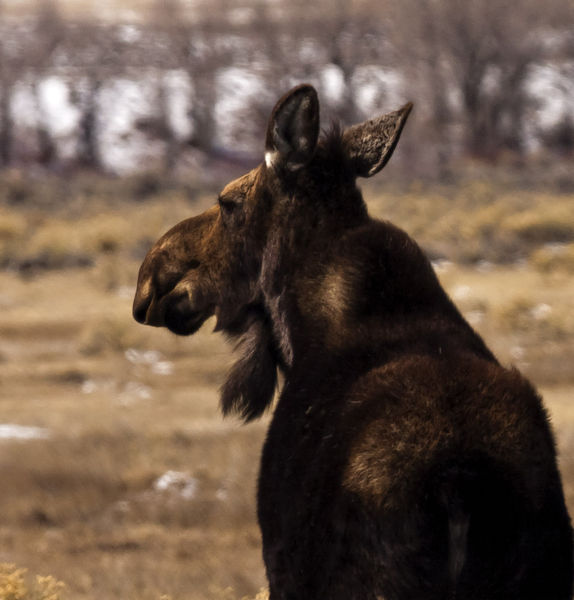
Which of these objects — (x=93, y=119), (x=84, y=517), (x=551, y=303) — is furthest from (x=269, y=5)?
(x=84, y=517)

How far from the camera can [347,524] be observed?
2379 millimetres

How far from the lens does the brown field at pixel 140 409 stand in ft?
21.2

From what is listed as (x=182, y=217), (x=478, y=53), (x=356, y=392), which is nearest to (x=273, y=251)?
(x=356, y=392)

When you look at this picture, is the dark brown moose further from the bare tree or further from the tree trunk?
the tree trunk

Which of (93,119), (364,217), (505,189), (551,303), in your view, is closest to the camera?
(364,217)

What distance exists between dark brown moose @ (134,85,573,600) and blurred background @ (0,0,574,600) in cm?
36

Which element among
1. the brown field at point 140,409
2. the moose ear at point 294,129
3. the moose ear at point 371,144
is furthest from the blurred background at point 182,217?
the moose ear at point 294,129

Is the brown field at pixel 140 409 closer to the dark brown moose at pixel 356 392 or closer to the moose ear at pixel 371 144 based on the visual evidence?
the dark brown moose at pixel 356 392

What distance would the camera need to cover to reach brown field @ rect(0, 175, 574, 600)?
255 inches

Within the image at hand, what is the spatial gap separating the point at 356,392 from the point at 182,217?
1031 inches

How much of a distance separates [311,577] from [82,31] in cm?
8533

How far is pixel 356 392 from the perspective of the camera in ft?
8.46

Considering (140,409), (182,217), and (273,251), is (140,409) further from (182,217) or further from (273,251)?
(182,217)

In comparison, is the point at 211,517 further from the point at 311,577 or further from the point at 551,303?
the point at 551,303
